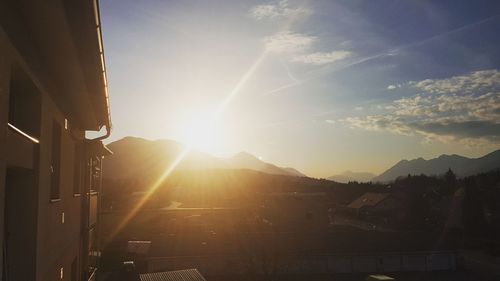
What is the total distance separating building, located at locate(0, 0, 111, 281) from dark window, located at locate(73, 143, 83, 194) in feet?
4.61

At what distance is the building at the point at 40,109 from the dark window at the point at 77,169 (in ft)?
4.61

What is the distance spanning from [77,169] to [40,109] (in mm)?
4487

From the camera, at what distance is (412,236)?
3303cm

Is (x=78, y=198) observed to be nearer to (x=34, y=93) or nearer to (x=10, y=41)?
(x=34, y=93)

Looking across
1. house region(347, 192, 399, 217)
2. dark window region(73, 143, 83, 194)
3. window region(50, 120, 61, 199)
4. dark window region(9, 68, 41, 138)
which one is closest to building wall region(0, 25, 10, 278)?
dark window region(9, 68, 41, 138)

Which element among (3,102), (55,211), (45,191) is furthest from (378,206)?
(3,102)

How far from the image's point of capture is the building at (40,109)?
11.2 ft

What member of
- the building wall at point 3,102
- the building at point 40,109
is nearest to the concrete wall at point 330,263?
the building at point 40,109

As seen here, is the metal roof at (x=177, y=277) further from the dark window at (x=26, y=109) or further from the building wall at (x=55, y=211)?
the dark window at (x=26, y=109)

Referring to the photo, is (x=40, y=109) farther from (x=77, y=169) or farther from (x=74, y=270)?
(x=74, y=270)

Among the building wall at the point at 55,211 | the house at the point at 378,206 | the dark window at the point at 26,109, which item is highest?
the dark window at the point at 26,109

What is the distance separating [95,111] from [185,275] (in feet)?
28.2

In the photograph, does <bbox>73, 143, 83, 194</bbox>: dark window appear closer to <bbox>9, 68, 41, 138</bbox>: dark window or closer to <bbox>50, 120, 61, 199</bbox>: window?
<bbox>50, 120, 61, 199</bbox>: window

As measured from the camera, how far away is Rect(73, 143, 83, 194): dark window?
29.1 ft
